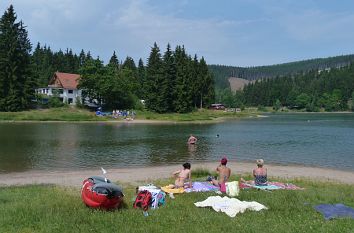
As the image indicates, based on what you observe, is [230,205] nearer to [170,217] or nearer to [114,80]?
[170,217]

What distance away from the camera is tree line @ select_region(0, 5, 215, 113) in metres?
82.2

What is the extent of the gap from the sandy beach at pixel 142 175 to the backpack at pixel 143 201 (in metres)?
8.24

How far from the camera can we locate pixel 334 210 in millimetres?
13273

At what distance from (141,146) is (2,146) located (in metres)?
14.1

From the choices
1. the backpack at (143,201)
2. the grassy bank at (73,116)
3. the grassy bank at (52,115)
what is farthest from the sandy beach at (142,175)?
the grassy bank at (73,116)

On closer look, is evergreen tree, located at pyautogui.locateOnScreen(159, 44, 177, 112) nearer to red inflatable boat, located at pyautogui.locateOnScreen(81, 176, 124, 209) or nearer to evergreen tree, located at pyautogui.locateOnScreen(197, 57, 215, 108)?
evergreen tree, located at pyautogui.locateOnScreen(197, 57, 215, 108)

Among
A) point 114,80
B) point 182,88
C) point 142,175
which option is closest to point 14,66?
point 114,80

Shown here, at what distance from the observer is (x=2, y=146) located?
41469 millimetres

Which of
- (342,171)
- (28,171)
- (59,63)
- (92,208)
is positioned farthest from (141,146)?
(59,63)

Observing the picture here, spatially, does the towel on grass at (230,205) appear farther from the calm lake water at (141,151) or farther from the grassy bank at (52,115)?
the grassy bank at (52,115)

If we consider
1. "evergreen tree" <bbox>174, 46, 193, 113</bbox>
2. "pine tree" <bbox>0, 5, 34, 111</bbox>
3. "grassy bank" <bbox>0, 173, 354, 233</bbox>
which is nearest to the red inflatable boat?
"grassy bank" <bbox>0, 173, 354, 233</bbox>

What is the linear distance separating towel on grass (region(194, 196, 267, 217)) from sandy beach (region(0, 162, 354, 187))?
874 cm

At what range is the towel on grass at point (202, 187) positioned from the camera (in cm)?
1741

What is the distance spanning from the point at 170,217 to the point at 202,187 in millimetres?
5943
